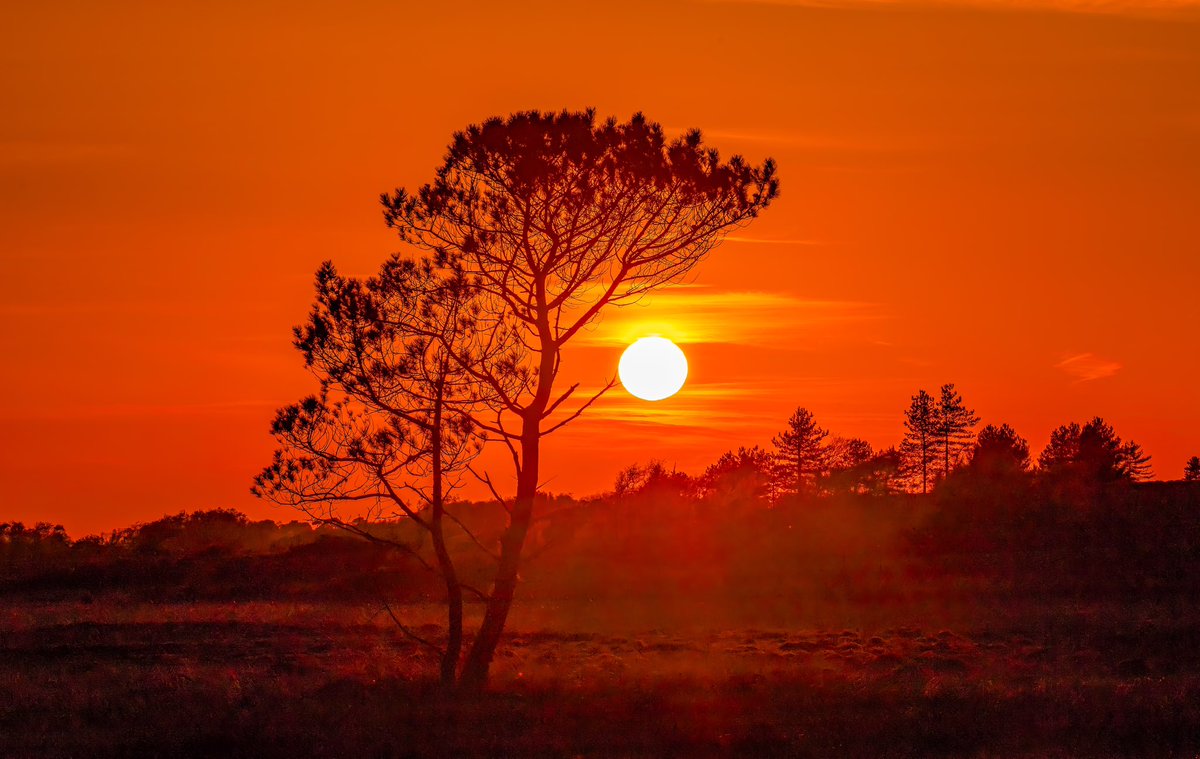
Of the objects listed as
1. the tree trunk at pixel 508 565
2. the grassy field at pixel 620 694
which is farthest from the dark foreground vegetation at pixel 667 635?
the tree trunk at pixel 508 565

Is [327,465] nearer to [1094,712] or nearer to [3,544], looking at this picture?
[1094,712]

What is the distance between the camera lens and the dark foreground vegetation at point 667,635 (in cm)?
1891

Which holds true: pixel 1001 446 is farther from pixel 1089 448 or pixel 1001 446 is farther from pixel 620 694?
pixel 620 694

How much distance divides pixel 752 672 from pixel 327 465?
10020 millimetres

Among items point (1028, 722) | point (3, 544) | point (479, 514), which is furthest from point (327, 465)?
point (479, 514)

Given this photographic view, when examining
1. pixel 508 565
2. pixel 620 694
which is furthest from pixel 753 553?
pixel 620 694

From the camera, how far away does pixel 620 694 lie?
72.7 feet

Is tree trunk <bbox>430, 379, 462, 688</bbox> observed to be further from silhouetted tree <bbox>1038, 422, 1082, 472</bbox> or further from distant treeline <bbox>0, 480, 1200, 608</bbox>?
silhouetted tree <bbox>1038, 422, 1082, 472</bbox>

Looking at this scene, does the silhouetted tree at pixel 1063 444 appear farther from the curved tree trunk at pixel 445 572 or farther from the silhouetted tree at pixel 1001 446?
the curved tree trunk at pixel 445 572

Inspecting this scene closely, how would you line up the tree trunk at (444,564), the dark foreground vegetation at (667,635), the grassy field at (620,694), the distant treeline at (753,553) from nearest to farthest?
the grassy field at (620,694), the dark foreground vegetation at (667,635), the tree trunk at (444,564), the distant treeline at (753,553)

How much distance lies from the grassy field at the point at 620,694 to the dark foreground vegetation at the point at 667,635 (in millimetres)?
93

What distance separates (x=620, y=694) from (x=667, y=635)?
1512cm

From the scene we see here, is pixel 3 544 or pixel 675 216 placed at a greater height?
pixel 675 216

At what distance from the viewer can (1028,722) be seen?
1923 centimetres
